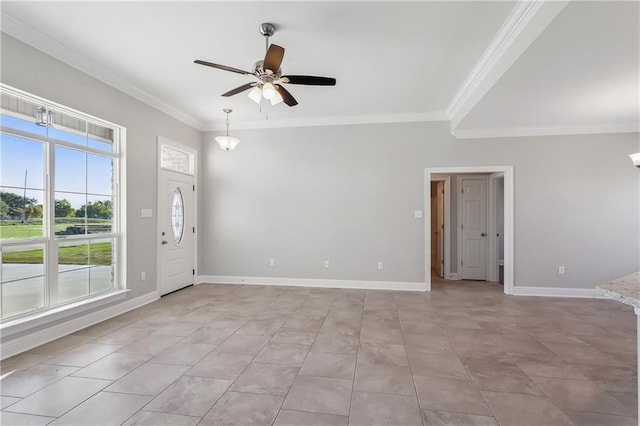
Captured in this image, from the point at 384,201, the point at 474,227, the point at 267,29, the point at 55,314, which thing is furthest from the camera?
the point at 474,227

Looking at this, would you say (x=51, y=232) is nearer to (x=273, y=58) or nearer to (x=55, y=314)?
(x=55, y=314)

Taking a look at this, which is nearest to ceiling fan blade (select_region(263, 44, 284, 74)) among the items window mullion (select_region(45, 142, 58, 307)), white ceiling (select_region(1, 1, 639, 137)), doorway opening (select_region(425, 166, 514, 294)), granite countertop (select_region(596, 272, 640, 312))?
white ceiling (select_region(1, 1, 639, 137))

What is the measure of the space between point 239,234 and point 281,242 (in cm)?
85

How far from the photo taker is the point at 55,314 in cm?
301

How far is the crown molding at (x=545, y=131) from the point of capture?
4.64 metres

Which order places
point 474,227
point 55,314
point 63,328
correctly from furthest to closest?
point 474,227
point 63,328
point 55,314

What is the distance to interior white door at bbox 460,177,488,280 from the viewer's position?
609cm

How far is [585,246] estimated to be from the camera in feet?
15.6

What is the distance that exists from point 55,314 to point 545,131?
23.5 feet

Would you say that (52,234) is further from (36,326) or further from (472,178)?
(472,178)

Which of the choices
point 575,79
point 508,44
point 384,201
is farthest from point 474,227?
point 508,44

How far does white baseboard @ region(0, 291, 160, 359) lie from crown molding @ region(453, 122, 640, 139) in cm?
566

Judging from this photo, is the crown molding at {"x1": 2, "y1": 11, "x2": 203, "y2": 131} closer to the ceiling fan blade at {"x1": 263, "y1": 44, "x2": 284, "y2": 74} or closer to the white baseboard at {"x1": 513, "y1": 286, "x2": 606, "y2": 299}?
the ceiling fan blade at {"x1": 263, "y1": 44, "x2": 284, "y2": 74}

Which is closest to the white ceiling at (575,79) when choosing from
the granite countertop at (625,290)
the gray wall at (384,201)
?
the gray wall at (384,201)
